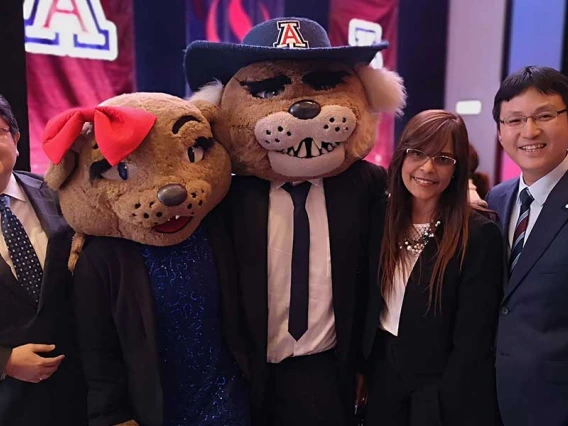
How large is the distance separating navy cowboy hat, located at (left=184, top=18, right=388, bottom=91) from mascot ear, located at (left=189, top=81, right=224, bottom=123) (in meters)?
0.06

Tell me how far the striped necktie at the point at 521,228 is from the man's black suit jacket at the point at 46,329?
1302 millimetres

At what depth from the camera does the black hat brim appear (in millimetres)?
1720

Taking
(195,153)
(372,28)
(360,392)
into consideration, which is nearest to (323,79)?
(195,153)

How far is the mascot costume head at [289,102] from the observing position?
5.68 feet

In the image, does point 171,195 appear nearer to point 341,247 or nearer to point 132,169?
point 132,169

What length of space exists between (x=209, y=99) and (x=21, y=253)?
2.34 feet

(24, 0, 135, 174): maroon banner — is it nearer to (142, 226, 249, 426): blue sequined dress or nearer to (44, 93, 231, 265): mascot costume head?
(44, 93, 231, 265): mascot costume head

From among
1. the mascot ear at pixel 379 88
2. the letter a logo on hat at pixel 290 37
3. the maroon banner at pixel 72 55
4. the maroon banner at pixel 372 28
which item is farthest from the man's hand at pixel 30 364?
the maroon banner at pixel 372 28

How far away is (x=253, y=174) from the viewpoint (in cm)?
185

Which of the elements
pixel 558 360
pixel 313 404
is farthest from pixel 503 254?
pixel 313 404

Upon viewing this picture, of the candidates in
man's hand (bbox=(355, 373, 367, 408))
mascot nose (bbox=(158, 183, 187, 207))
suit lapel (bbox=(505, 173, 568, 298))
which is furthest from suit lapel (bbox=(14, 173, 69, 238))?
suit lapel (bbox=(505, 173, 568, 298))

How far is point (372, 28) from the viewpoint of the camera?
524cm

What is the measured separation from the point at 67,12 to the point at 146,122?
1978mm

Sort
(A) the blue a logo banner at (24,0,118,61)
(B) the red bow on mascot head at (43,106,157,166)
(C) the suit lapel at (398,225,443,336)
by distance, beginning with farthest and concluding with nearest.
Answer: (A) the blue a logo banner at (24,0,118,61), (C) the suit lapel at (398,225,443,336), (B) the red bow on mascot head at (43,106,157,166)
